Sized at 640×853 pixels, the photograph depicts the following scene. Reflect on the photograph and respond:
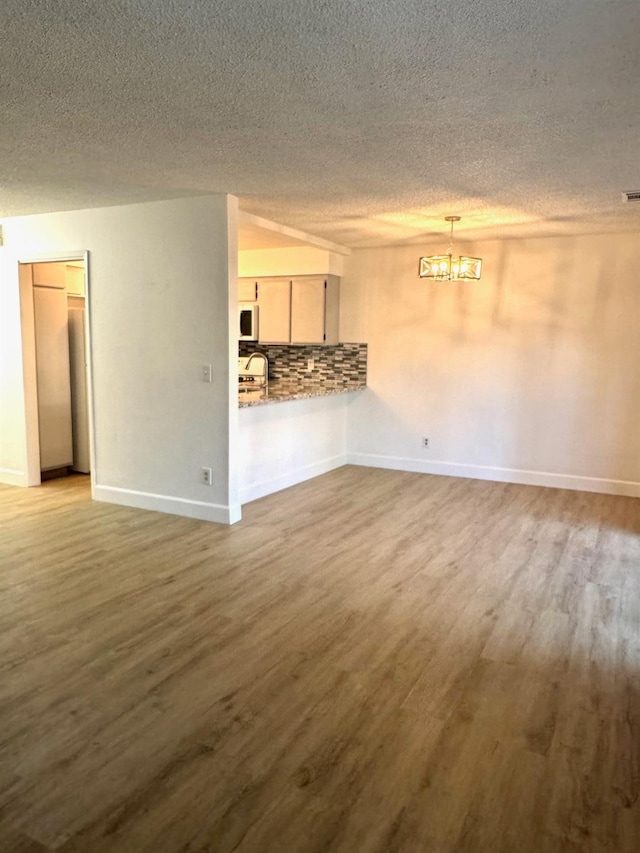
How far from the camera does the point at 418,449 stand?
637 centimetres

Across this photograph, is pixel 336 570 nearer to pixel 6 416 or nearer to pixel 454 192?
pixel 454 192

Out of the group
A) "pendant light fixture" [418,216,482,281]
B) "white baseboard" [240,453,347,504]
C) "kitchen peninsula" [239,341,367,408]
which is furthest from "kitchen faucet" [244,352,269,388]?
"pendant light fixture" [418,216,482,281]

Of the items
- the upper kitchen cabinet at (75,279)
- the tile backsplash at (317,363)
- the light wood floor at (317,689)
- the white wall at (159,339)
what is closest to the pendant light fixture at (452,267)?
the white wall at (159,339)

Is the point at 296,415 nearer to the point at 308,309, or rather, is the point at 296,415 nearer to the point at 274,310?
the point at 308,309

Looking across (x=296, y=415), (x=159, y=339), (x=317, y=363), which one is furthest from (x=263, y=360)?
(x=159, y=339)

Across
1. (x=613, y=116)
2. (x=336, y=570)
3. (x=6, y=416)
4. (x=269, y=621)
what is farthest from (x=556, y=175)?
(x=6, y=416)

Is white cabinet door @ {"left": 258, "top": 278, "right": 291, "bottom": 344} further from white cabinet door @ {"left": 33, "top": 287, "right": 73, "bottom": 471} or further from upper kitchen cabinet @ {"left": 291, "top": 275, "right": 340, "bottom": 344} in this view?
white cabinet door @ {"left": 33, "top": 287, "right": 73, "bottom": 471}

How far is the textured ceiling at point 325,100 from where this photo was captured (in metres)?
1.81

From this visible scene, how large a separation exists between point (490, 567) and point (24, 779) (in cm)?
276

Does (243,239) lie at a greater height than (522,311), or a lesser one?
greater

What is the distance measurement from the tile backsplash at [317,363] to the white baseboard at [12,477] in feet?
9.33

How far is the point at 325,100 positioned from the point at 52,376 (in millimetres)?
4313

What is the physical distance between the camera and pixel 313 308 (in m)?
6.34

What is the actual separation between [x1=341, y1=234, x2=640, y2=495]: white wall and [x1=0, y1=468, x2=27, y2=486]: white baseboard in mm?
3448
